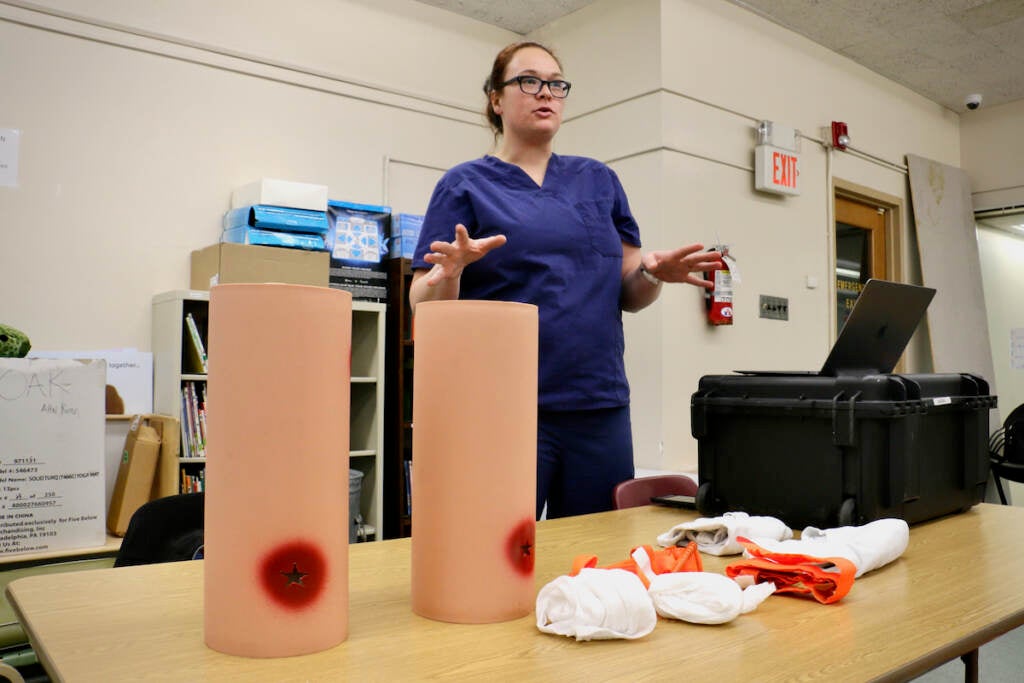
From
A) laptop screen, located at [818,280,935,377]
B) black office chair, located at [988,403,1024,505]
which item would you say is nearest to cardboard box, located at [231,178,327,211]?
laptop screen, located at [818,280,935,377]

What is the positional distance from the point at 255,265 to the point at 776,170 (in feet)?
8.59

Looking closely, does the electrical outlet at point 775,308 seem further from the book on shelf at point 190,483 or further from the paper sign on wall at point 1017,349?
the book on shelf at point 190,483

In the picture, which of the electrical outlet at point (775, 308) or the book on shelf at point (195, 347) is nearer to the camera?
the book on shelf at point (195, 347)

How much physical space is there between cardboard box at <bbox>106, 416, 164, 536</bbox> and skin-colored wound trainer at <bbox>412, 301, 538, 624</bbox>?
228 centimetres

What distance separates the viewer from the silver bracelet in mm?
1514

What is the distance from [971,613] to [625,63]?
3441 mm

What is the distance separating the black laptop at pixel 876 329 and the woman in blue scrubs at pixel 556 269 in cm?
31

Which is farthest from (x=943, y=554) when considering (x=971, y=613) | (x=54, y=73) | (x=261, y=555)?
(x=54, y=73)

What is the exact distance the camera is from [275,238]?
3072 millimetres

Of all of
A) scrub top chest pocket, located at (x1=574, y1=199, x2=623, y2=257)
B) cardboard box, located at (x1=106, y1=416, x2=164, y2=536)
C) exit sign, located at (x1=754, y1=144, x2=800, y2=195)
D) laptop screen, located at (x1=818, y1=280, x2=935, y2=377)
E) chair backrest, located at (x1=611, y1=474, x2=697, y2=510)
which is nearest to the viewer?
laptop screen, located at (x1=818, y1=280, x2=935, y2=377)

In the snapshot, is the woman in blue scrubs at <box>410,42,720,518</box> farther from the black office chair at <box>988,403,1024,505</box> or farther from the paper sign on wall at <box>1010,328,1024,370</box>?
the paper sign on wall at <box>1010,328,1024,370</box>

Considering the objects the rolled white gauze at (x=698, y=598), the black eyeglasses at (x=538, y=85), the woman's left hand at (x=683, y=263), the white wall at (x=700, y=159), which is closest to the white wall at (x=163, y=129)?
the white wall at (x=700, y=159)

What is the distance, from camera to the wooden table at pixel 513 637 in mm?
591

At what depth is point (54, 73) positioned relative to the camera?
292 centimetres
